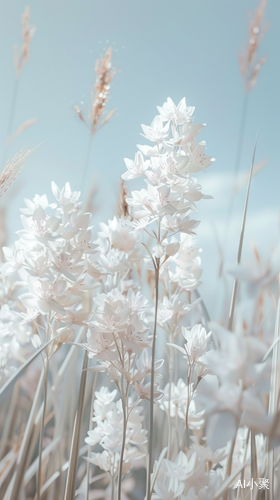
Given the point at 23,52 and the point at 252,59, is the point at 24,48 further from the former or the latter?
the point at 252,59

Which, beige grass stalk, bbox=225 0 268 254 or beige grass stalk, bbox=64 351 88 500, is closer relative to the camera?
beige grass stalk, bbox=64 351 88 500

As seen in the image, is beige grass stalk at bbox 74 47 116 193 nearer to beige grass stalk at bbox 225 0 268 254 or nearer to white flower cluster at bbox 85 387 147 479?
beige grass stalk at bbox 225 0 268 254

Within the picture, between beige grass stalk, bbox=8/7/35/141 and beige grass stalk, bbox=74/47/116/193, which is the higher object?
beige grass stalk, bbox=8/7/35/141

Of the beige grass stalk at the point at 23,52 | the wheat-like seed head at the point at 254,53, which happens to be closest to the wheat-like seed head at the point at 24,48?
the beige grass stalk at the point at 23,52

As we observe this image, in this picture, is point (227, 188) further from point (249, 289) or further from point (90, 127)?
point (249, 289)

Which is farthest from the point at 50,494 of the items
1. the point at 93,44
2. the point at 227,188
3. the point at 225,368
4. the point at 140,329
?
the point at 93,44

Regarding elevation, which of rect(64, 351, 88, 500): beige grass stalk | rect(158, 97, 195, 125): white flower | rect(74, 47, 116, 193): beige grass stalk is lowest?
rect(64, 351, 88, 500): beige grass stalk

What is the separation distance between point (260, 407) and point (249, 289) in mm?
60

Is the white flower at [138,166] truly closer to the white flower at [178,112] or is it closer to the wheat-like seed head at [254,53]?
the white flower at [178,112]

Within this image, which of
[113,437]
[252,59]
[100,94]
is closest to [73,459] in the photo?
[113,437]

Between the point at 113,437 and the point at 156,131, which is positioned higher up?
the point at 156,131

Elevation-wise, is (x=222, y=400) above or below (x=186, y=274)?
below

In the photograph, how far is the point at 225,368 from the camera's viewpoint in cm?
18

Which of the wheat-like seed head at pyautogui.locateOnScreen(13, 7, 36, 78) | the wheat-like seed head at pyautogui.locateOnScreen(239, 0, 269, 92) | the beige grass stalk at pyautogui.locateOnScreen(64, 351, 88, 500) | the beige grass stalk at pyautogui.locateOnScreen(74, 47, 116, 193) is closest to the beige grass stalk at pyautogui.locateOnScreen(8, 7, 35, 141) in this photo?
the wheat-like seed head at pyautogui.locateOnScreen(13, 7, 36, 78)
